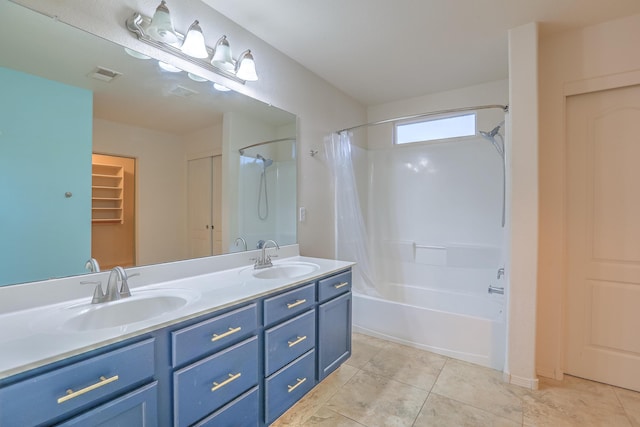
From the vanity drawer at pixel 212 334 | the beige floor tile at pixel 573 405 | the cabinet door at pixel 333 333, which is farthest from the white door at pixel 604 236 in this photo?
the vanity drawer at pixel 212 334

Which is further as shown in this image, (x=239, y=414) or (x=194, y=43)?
(x=194, y=43)

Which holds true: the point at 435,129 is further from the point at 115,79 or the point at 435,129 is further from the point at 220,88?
the point at 115,79

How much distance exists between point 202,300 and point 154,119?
1.09 m

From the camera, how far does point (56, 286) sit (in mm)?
1248

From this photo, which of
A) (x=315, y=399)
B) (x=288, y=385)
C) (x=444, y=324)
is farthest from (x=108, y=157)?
(x=444, y=324)

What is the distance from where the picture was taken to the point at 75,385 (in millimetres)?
858

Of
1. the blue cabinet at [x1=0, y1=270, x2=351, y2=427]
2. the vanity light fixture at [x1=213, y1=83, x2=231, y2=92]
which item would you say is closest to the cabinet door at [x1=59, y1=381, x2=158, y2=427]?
the blue cabinet at [x1=0, y1=270, x2=351, y2=427]

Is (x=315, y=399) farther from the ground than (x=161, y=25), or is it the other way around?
(x=161, y=25)

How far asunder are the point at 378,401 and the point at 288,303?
0.92 metres

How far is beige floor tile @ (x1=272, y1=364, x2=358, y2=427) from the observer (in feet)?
5.50

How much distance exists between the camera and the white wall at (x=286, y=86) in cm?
138

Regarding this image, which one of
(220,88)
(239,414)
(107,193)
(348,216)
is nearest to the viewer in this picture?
(239,414)

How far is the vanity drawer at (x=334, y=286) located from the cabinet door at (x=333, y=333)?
42 millimetres

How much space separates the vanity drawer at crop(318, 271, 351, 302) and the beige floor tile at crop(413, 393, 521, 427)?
86cm
